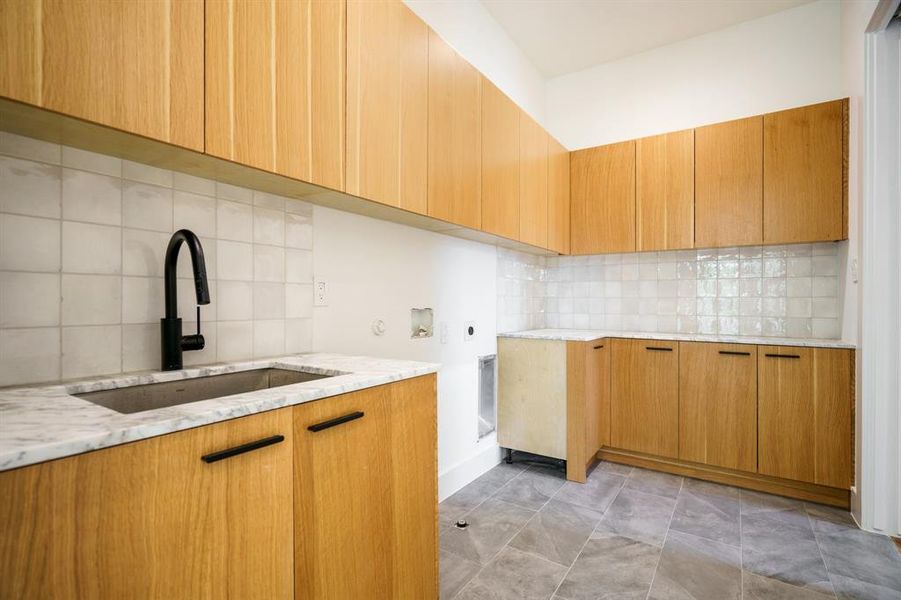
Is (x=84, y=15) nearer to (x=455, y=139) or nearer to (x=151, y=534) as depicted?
(x=151, y=534)

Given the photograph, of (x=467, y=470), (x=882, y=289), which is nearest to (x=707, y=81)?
(x=882, y=289)

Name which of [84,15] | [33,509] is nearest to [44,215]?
[84,15]

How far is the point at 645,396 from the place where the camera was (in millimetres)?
2936

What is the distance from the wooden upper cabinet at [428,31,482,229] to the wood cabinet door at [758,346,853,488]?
6.64 feet

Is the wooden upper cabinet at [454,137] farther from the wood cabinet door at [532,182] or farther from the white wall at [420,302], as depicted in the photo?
the wood cabinet door at [532,182]

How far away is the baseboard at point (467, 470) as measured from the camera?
247 cm

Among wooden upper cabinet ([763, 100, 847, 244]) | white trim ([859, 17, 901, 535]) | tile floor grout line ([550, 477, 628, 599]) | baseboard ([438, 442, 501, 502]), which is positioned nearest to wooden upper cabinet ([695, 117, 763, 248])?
wooden upper cabinet ([763, 100, 847, 244])

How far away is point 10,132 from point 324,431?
1045 mm

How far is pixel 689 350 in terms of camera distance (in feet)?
9.17

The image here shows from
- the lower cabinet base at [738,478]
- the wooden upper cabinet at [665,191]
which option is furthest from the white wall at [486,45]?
the lower cabinet base at [738,478]

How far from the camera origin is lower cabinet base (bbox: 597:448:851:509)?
7.98 ft

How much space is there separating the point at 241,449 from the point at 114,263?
73 centimetres

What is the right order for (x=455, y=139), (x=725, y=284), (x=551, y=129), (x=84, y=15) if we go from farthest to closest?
(x=551, y=129), (x=725, y=284), (x=455, y=139), (x=84, y=15)

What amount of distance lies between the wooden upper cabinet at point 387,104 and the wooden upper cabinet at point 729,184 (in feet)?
7.10
